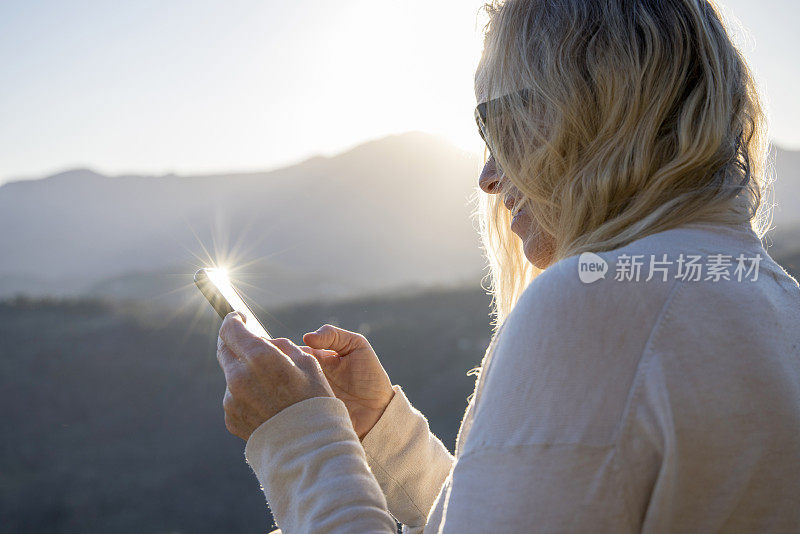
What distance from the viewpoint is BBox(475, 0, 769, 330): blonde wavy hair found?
1171mm

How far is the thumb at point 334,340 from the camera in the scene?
1.88m

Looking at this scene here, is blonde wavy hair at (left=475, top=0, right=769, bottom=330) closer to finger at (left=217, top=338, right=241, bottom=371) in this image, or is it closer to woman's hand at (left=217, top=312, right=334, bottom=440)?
woman's hand at (left=217, top=312, right=334, bottom=440)

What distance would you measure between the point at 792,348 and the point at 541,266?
65 cm

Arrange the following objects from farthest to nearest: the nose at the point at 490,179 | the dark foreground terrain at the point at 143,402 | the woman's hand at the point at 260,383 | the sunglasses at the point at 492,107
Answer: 1. the dark foreground terrain at the point at 143,402
2. the nose at the point at 490,179
3. the sunglasses at the point at 492,107
4. the woman's hand at the point at 260,383

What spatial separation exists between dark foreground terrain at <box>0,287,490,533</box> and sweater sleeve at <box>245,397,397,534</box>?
143 inches

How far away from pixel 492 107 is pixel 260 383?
844 mm

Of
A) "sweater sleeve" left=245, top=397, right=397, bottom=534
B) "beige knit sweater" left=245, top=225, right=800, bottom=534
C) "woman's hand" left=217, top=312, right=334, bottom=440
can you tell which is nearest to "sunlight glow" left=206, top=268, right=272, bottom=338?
"woman's hand" left=217, top=312, right=334, bottom=440

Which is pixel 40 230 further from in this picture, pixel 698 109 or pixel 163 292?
pixel 698 109

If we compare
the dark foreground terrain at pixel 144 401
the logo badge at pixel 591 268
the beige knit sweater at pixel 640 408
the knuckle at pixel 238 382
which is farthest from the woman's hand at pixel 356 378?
the dark foreground terrain at pixel 144 401

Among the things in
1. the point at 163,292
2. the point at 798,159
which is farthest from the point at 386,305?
the point at 798,159

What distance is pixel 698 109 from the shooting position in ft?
4.06

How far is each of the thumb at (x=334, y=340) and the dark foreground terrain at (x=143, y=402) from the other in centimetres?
310

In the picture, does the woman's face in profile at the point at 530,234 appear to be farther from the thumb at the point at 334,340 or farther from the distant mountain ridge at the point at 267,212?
the distant mountain ridge at the point at 267,212

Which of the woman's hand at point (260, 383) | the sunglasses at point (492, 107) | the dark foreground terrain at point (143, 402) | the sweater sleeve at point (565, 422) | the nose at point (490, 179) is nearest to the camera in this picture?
the sweater sleeve at point (565, 422)
